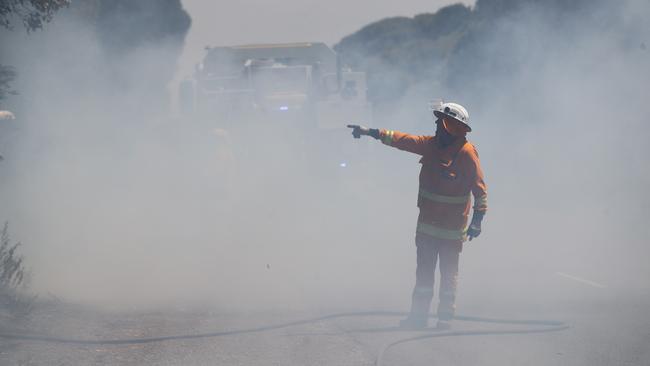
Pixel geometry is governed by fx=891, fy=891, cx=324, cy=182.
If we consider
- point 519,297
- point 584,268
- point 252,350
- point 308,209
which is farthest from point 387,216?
point 252,350

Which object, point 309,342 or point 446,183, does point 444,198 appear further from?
point 309,342

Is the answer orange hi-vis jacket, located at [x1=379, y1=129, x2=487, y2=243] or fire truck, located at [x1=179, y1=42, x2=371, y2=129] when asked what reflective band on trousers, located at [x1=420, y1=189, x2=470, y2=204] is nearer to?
orange hi-vis jacket, located at [x1=379, y1=129, x2=487, y2=243]

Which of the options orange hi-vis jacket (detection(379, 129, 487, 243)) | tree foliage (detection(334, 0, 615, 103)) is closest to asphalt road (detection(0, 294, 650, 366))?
orange hi-vis jacket (detection(379, 129, 487, 243))

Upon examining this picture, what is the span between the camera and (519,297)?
28.2 ft

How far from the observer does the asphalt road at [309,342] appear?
6.07 meters

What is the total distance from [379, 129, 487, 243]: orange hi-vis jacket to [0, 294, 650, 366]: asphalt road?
831 mm

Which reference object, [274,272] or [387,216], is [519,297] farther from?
[387,216]

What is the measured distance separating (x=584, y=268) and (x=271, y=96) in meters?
12.6

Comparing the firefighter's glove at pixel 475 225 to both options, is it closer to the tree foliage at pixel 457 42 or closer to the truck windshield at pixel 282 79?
the tree foliage at pixel 457 42

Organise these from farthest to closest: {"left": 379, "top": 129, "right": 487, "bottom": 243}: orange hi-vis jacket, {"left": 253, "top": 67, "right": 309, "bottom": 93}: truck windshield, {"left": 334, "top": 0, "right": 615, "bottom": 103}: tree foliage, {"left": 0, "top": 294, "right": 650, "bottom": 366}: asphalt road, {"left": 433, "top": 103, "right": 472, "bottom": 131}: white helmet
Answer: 1. {"left": 253, "top": 67, "right": 309, "bottom": 93}: truck windshield
2. {"left": 334, "top": 0, "right": 615, "bottom": 103}: tree foliage
3. {"left": 379, "top": 129, "right": 487, "bottom": 243}: orange hi-vis jacket
4. {"left": 433, "top": 103, "right": 472, "bottom": 131}: white helmet
5. {"left": 0, "top": 294, "right": 650, "bottom": 366}: asphalt road

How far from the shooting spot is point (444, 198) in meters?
7.46

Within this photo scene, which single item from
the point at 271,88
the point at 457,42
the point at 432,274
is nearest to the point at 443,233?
the point at 432,274

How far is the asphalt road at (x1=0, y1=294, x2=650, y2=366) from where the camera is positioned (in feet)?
19.9

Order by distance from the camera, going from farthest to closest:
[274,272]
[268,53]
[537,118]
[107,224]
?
[268,53] → [537,118] → [107,224] → [274,272]
